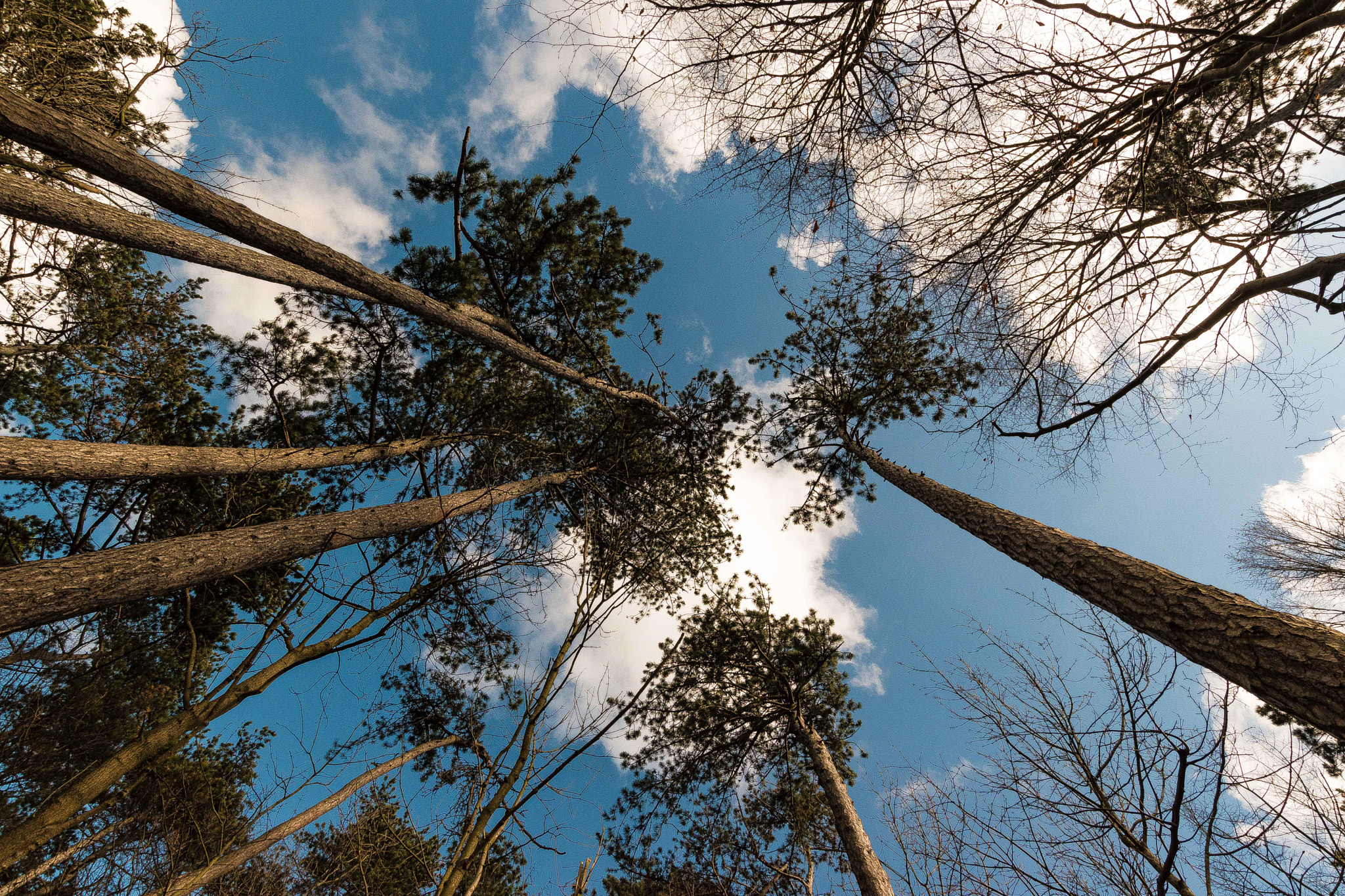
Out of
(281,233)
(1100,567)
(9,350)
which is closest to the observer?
(1100,567)

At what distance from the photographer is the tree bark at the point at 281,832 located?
3.73m

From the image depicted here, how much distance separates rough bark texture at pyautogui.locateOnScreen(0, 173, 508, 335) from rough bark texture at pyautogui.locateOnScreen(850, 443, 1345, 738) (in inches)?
241

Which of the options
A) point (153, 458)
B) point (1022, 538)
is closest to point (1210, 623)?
point (1022, 538)

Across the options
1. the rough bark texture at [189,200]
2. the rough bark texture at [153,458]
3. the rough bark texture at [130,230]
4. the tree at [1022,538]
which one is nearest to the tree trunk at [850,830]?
the tree at [1022,538]

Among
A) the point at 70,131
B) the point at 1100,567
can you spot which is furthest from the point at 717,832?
the point at 70,131

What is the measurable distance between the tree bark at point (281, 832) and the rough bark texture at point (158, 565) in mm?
1983

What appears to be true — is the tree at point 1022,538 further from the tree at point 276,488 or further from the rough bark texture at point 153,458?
the rough bark texture at point 153,458

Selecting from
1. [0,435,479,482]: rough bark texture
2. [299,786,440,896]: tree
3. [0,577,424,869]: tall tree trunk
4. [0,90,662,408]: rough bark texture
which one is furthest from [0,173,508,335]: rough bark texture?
[299,786,440,896]: tree

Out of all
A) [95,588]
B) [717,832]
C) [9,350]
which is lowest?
[717,832]

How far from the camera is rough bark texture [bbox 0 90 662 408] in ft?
8.61

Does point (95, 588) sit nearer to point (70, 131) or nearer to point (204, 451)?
point (204, 451)

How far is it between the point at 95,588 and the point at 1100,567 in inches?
237

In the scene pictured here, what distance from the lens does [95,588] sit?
246 centimetres

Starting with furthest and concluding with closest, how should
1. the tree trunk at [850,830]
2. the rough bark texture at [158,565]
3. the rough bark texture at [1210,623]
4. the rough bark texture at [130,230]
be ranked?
the tree trunk at [850,830], the rough bark texture at [130,230], the rough bark texture at [158,565], the rough bark texture at [1210,623]
